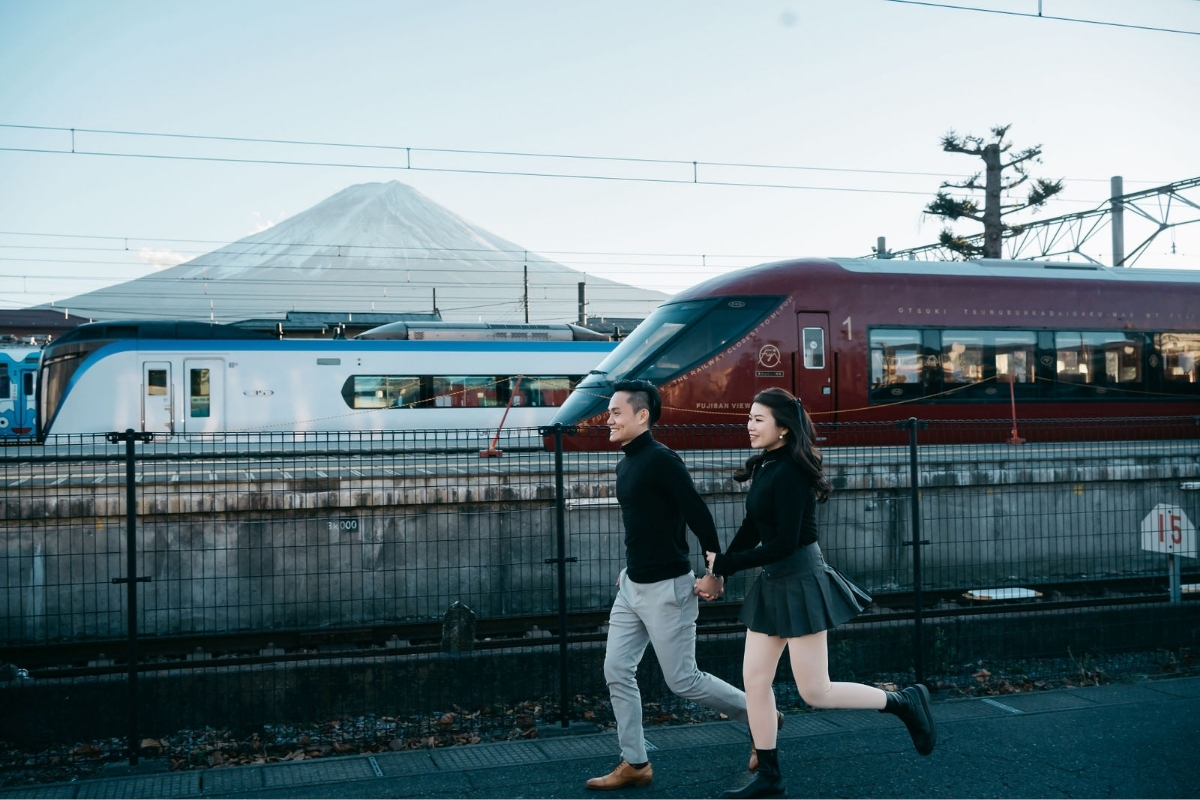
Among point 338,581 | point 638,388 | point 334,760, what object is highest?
point 638,388

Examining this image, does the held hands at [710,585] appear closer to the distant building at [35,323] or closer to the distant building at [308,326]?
the distant building at [308,326]

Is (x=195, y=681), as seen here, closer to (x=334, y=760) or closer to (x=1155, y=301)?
(x=334, y=760)

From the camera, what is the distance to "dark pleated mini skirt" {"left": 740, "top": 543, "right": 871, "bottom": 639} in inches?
193

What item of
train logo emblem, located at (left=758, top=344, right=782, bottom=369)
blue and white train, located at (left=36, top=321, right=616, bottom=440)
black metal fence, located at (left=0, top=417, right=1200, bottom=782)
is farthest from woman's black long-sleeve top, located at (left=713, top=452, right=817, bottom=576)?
blue and white train, located at (left=36, top=321, right=616, bottom=440)

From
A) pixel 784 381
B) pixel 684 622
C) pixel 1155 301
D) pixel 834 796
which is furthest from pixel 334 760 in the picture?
pixel 1155 301

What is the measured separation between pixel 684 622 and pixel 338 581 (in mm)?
4618

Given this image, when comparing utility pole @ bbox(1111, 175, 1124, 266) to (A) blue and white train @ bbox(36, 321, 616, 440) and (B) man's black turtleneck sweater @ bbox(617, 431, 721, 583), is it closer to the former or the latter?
(A) blue and white train @ bbox(36, 321, 616, 440)

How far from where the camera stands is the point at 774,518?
16.3 feet

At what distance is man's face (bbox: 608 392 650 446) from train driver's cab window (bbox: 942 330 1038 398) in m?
11.0

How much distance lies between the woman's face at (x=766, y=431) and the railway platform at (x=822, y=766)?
1731mm

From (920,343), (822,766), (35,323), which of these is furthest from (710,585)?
(35,323)

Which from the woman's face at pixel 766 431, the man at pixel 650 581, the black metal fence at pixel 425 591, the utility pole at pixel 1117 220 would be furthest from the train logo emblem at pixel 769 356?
the utility pole at pixel 1117 220

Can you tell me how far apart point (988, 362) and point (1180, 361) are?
3743 millimetres

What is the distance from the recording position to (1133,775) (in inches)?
214
